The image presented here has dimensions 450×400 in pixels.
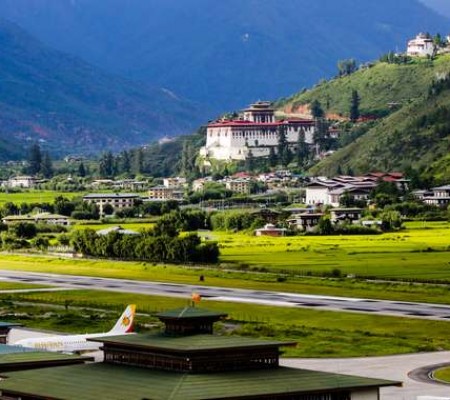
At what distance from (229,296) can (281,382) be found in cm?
6393

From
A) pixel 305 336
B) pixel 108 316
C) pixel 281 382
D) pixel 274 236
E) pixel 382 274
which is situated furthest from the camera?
pixel 274 236

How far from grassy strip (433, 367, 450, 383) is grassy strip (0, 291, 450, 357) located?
6.50 m

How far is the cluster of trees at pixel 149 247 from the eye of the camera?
157 m

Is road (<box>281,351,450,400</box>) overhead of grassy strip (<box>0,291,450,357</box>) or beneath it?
beneath

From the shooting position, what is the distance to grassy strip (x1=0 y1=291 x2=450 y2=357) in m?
88.4

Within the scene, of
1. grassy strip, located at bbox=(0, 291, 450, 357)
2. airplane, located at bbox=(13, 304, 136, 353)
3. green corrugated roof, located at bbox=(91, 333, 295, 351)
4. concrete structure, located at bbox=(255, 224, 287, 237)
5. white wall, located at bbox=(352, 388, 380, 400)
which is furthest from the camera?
concrete structure, located at bbox=(255, 224, 287, 237)

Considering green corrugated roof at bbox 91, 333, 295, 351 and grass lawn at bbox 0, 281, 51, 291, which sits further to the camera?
grass lawn at bbox 0, 281, 51, 291

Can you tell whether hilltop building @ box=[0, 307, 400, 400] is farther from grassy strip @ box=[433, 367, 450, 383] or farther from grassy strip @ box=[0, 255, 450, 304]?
grassy strip @ box=[0, 255, 450, 304]

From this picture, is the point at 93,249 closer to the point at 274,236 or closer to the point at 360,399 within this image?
the point at 274,236

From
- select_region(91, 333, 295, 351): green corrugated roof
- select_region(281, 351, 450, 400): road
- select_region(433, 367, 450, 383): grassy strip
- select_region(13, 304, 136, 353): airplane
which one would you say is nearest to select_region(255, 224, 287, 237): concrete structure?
select_region(13, 304, 136, 353): airplane

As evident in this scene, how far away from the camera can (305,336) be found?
93438mm

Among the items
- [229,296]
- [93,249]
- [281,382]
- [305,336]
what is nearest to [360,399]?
[281,382]

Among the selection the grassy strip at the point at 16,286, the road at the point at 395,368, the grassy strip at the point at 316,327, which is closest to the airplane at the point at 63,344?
the grassy strip at the point at 316,327

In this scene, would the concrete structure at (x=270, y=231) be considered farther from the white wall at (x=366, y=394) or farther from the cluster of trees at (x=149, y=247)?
the white wall at (x=366, y=394)
